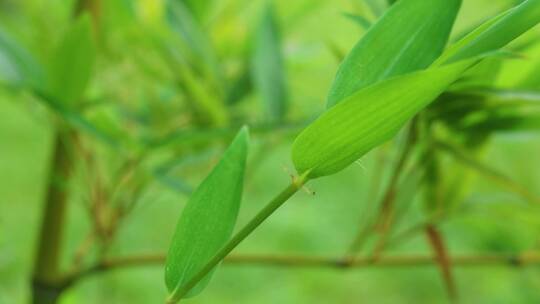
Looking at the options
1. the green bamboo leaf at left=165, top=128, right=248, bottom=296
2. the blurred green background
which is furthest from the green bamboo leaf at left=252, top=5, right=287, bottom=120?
the green bamboo leaf at left=165, top=128, right=248, bottom=296

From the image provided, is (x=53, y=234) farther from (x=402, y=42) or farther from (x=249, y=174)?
(x=402, y=42)

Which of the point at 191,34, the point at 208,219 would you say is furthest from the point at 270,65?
the point at 208,219

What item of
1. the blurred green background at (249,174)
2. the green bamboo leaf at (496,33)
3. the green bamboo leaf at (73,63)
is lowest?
the blurred green background at (249,174)

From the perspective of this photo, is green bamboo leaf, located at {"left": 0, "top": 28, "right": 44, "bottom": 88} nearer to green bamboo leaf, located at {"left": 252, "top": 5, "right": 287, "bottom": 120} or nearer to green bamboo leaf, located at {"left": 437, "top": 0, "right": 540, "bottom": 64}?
green bamboo leaf, located at {"left": 252, "top": 5, "right": 287, "bottom": 120}

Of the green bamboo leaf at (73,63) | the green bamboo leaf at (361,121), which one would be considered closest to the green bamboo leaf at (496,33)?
the green bamboo leaf at (361,121)

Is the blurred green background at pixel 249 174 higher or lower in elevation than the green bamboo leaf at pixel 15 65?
lower

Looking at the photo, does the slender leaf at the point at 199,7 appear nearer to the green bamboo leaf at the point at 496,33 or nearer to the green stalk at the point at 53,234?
the green stalk at the point at 53,234
